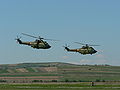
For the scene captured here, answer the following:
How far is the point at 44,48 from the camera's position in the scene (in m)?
111

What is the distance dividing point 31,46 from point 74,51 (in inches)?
666

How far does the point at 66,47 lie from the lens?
125500 millimetres

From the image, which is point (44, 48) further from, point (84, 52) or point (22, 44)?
point (84, 52)

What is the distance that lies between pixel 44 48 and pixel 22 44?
6.81 m

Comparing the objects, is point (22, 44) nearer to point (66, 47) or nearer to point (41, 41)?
point (41, 41)

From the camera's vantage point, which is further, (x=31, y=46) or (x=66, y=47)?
(x=66, y=47)

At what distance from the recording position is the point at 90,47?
406 ft

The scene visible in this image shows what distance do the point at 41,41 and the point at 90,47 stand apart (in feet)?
57.4

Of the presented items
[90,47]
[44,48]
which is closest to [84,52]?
[90,47]

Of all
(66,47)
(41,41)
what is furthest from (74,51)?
(41,41)

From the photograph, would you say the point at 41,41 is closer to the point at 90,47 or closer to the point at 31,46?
the point at 31,46

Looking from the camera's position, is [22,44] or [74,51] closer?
[22,44]

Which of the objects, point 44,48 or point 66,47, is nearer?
point 44,48

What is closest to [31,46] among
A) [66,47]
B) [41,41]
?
[41,41]
